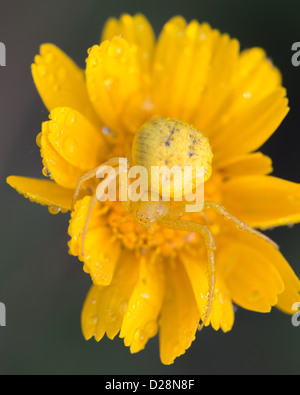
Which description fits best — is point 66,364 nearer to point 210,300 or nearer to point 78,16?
point 210,300

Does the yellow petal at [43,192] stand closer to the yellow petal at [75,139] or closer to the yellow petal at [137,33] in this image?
the yellow petal at [75,139]

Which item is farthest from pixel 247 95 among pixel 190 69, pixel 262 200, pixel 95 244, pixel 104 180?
pixel 95 244

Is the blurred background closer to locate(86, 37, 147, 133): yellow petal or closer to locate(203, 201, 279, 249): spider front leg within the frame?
locate(86, 37, 147, 133): yellow petal

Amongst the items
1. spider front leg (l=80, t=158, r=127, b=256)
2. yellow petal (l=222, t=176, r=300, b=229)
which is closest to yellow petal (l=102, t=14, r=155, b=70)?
spider front leg (l=80, t=158, r=127, b=256)

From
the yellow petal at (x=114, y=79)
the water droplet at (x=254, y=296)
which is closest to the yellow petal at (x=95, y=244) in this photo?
the yellow petal at (x=114, y=79)

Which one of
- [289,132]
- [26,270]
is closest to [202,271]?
[26,270]

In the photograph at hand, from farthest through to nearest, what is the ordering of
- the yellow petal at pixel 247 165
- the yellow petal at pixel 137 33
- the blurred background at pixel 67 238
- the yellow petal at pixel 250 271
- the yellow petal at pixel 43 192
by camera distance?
the blurred background at pixel 67 238 → the yellow petal at pixel 137 33 → the yellow petal at pixel 247 165 → the yellow petal at pixel 250 271 → the yellow petal at pixel 43 192
